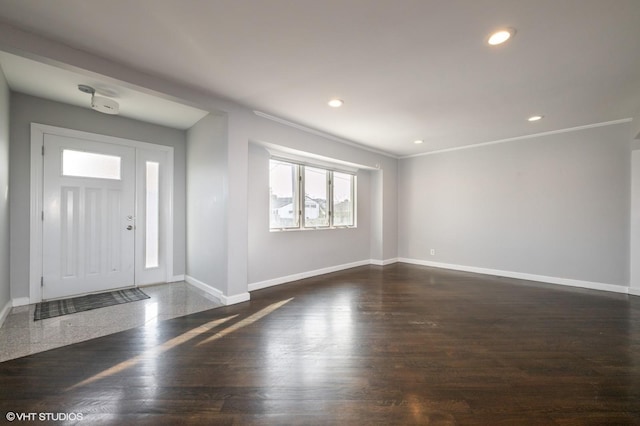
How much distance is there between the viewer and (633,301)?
3.84m

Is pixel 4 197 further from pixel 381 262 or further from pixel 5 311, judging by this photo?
pixel 381 262

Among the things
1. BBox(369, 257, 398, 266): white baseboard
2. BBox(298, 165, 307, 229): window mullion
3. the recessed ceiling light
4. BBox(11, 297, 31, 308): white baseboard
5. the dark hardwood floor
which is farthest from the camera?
BBox(369, 257, 398, 266): white baseboard

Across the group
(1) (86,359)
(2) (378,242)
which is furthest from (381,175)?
(1) (86,359)

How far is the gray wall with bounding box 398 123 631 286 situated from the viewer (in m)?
4.39

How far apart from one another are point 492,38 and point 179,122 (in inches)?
171

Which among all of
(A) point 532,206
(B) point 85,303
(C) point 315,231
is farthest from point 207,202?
(A) point 532,206

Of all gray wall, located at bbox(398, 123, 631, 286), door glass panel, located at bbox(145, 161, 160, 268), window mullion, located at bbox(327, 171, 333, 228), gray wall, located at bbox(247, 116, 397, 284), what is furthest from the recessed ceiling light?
door glass panel, located at bbox(145, 161, 160, 268)

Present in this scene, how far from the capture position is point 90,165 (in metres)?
4.08

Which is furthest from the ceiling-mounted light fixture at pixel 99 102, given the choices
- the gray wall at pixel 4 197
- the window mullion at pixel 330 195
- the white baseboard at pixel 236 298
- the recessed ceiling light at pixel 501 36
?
the recessed ceiling light at pixel 501 36

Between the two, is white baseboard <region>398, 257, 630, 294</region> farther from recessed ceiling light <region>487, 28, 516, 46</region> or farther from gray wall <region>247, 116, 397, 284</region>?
recessed ceiling light <region>487, 28, 516, 46</region>

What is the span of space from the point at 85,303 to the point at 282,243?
278 cm

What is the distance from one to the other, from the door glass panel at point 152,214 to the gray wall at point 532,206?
17.4ft

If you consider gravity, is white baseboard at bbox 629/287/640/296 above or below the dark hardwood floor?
above

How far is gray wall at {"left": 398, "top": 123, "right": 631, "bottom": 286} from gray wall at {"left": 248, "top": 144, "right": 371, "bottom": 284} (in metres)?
1.73
